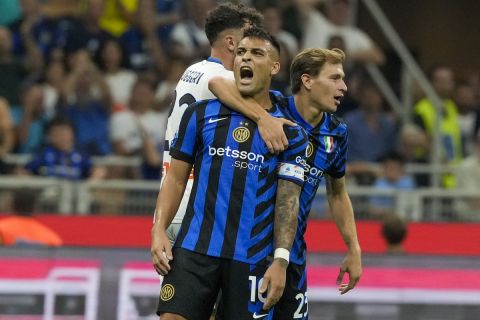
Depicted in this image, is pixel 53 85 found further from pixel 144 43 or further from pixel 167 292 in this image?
pixel 167 292

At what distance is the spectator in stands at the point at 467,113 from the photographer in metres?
13.3

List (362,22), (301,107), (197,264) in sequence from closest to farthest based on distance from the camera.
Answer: (197,264)
(301,107)
(362,22)

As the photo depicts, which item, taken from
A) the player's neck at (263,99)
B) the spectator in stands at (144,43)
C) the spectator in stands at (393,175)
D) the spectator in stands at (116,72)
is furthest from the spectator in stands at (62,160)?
the player's neck at (263,99)

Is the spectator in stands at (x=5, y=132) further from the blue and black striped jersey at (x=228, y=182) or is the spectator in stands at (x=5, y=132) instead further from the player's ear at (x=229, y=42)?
the blue and black striped jersey at (x=228, y=182)

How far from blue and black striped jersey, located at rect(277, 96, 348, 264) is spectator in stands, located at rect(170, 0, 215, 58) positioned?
6.53 metres

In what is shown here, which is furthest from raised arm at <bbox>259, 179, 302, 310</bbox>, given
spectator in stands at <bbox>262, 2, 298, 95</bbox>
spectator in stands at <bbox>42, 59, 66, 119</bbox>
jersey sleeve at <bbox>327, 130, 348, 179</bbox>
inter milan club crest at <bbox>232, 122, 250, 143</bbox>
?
spectator in stands at <bbox>42, 59, 66, 119</bbox>

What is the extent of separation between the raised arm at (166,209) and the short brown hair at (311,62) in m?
0.78

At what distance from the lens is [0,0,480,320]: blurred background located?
1145 cm

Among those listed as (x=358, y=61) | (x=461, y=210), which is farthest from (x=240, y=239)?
(x=358, y=61)

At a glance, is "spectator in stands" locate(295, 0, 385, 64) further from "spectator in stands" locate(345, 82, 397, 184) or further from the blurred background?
"spectator in stands" locate(345, 82, 397, 184)

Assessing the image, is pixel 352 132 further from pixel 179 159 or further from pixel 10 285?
pixel 179 159

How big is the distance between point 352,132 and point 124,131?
7.51 ft

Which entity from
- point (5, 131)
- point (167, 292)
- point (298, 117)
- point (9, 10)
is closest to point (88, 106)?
point (5, 131)

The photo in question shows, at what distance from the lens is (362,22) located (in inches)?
602
